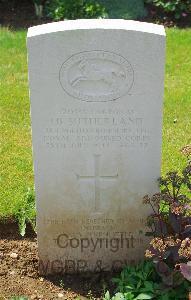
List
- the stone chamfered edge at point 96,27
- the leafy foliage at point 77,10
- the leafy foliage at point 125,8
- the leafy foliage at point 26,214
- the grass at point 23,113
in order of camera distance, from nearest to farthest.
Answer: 1. the stone chamfered edge at point 96,27
2. the leafy foliage at point 26,214
3. the grass at point 23,113
4. the leafy foliage at point 77,10
5. the leafy foliage at point 125,8

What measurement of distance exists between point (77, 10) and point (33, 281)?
17.8 ft

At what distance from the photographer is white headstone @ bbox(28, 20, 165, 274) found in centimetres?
358

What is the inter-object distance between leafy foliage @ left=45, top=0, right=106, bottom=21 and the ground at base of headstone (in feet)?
16.2

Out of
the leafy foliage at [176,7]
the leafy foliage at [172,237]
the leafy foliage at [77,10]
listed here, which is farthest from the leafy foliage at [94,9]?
the leafy foliage at [172,237]

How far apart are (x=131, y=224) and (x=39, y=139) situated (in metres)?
0.88

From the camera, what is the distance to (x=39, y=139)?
384cm

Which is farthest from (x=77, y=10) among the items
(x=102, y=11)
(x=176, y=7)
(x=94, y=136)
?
(x=94, y=136)

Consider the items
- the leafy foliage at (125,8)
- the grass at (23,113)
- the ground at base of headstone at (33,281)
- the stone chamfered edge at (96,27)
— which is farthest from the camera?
the leafy foliage at (125,8)

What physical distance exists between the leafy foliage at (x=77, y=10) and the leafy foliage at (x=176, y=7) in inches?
36.1

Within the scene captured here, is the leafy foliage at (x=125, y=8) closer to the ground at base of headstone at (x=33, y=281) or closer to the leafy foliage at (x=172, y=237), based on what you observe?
the ground at base of headstone at (x=33, y=281)

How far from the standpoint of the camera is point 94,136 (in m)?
3.85

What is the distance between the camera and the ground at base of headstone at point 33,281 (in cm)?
407

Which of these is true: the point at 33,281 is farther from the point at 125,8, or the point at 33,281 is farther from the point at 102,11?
the point at 125,8

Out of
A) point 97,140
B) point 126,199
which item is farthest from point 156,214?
point 97,140
